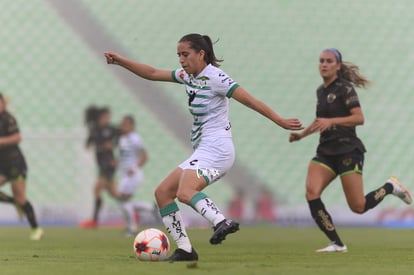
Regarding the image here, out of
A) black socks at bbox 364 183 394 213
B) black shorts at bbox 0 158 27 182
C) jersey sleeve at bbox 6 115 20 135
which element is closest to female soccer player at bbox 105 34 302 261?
black socks at bbox 364 183 394 213

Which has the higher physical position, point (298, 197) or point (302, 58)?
point (302, 58)

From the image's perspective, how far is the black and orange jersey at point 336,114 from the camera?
25.8 ft

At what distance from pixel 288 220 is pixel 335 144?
8461mm

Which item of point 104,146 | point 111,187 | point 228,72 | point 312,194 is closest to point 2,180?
point 111,187

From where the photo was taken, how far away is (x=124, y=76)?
1825cm

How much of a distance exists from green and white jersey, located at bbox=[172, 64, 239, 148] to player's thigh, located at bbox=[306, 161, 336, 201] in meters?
1.78

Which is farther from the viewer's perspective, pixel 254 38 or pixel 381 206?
pixel 254 38

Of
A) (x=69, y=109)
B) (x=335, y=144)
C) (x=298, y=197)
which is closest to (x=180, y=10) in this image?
(x=69, y=109)

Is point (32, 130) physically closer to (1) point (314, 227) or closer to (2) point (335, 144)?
(1) point (314, 227)

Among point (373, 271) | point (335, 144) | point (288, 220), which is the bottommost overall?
point (288, 220)

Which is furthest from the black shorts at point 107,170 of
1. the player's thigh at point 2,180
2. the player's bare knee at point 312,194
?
the player's bare knee at point 312,194

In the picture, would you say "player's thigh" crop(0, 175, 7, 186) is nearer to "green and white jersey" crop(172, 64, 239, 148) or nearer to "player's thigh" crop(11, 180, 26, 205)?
"player's thigh" crop(11, 180, 26, 205)

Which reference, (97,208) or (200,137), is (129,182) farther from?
(200,137)

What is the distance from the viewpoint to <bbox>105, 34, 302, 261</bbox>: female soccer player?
611 cm
